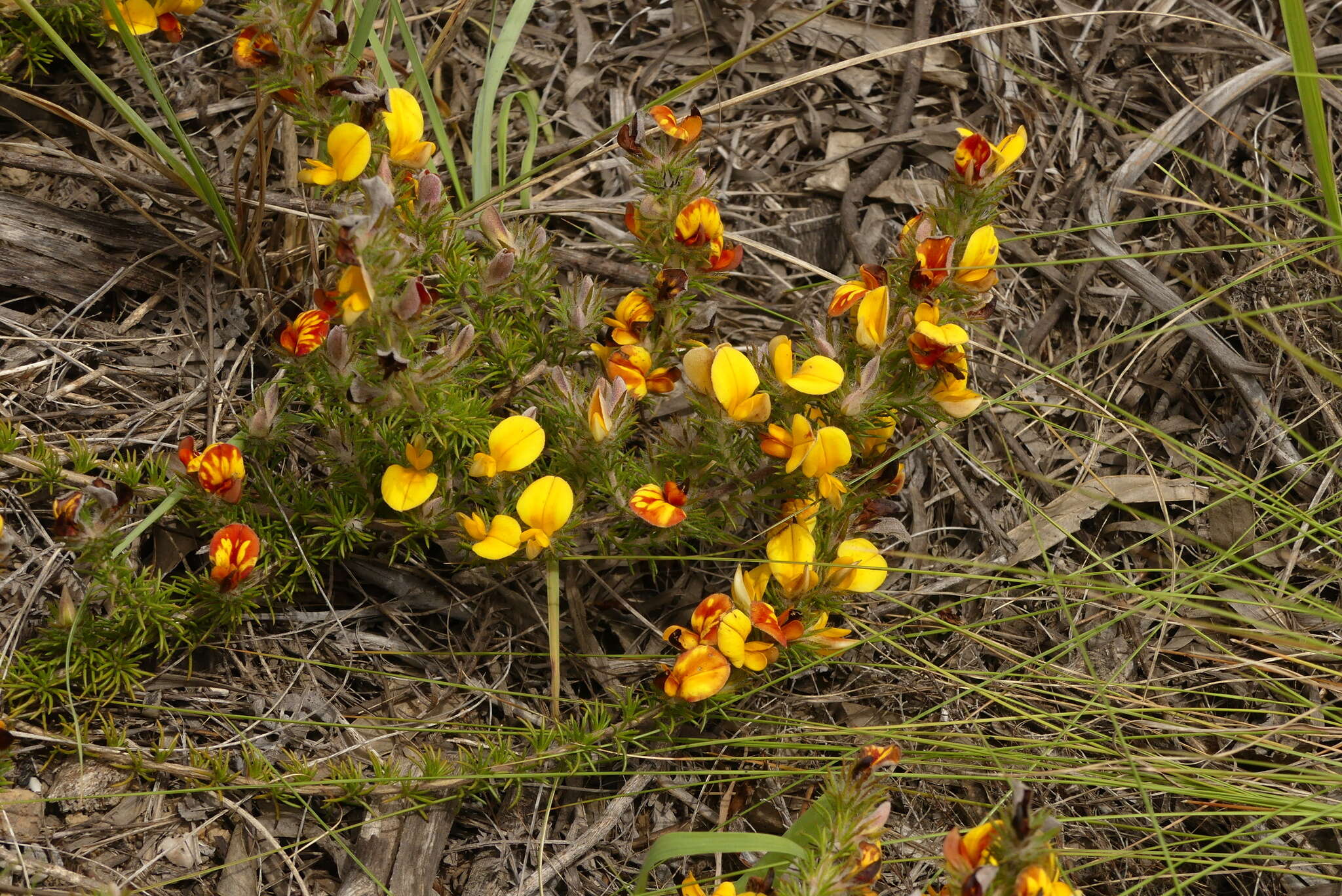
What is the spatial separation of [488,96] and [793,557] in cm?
133

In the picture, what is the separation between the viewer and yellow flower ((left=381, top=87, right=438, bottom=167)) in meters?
1.93

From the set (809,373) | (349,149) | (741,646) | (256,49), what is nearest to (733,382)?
(809,373)

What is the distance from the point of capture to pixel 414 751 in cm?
210

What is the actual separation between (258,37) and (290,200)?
566 millimetres

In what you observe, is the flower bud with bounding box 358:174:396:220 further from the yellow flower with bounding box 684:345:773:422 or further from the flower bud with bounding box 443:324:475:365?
the yellow flower with bounding box 684:345:773:422

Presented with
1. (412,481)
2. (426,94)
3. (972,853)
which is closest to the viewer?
(972,853)

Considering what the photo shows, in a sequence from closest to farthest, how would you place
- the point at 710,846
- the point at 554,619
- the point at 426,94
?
the point at 710,846, the point at 554,619, the point at 426,94

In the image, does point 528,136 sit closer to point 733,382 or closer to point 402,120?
point 402,120

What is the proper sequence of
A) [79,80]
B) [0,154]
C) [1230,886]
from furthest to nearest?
[79,80], [0,154], [1230,886]

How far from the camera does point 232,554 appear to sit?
6.20 feet

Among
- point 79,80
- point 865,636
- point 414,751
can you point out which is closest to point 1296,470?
point 865,636

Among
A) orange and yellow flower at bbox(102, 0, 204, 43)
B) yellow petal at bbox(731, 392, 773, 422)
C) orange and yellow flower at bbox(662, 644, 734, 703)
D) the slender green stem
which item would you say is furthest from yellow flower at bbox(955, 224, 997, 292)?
orange and yellow flower at bbox(102, 0, 204, 43)

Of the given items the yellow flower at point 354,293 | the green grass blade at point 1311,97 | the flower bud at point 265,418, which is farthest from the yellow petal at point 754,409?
the green grass blade at point 1311,97

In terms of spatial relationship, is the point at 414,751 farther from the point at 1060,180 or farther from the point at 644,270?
the point at 1060,180
